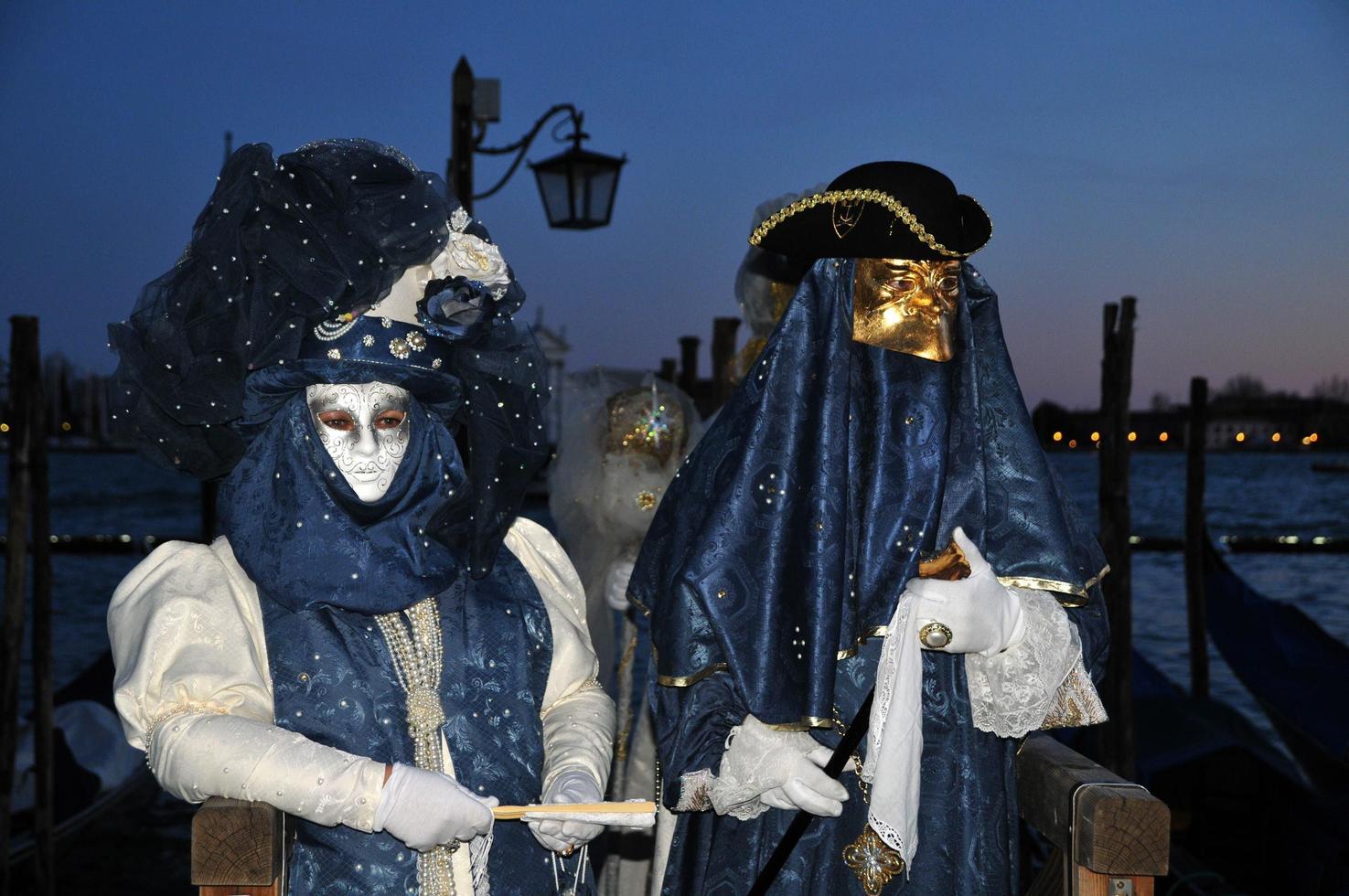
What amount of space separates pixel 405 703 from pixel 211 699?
33 cm

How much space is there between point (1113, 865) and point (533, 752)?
991 millimetres

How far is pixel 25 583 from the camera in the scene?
6.61 m

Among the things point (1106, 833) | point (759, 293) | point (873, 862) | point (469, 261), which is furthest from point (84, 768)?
point (1106, 833)

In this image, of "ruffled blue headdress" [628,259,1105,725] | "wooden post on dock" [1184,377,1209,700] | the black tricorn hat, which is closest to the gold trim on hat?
the black tricorn hat

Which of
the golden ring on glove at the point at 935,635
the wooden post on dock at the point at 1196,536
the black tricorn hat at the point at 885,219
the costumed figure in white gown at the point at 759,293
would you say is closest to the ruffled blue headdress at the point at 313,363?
the black tricorn hat at the point at 885,219

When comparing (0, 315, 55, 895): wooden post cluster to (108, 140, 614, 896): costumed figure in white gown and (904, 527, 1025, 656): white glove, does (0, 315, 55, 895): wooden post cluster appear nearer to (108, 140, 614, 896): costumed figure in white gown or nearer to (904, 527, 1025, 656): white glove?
(108, 140, 614, 896): costumed figure in white gown

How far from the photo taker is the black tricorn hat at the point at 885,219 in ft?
7.63

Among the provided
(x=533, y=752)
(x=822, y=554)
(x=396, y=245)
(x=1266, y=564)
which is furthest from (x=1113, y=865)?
(x=1266, y=564)

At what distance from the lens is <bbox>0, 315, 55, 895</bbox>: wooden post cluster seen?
6.32 metres

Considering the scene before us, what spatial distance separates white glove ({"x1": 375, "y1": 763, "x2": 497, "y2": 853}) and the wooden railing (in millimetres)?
182

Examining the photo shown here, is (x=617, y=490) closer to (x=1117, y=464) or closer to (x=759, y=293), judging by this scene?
(x=759, y=293)

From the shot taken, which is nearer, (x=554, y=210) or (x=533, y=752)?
(x=533, y=752)

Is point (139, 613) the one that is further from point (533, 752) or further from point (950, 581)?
point (950, 581)

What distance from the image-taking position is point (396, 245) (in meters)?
2.31
